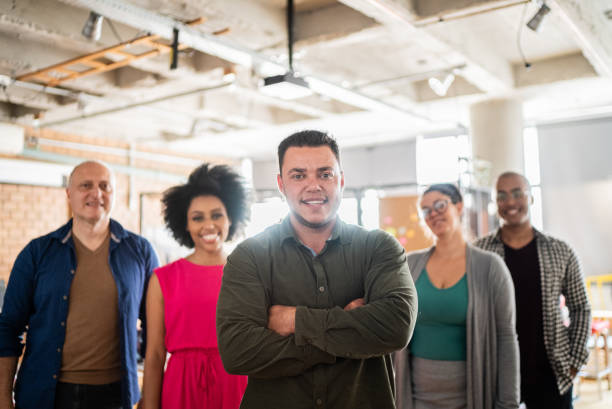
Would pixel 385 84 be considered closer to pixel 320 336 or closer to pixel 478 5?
pixel 478 5

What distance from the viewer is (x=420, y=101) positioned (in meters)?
7.51

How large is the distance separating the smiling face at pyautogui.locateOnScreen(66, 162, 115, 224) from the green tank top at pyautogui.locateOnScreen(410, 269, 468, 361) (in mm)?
1421

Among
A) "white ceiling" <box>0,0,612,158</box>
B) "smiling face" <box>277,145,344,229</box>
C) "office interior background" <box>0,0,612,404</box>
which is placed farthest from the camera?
"office interior background" <box>0,0,612,404</box>

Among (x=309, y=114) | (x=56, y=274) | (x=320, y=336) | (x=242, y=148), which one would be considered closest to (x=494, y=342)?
(x=320, y=336)

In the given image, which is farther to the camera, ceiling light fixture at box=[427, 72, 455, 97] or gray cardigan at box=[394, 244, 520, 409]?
ceiling light fixture at box=[427, 72, 455, 97]

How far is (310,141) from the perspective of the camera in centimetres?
165

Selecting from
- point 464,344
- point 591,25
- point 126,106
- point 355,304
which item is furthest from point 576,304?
point 126,106

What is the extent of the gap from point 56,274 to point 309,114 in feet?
20.7

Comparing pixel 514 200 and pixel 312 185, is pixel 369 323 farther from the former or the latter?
pixel 514 200

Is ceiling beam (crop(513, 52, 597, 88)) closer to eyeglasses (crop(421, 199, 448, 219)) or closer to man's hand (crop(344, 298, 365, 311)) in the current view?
eyeglasses (crop(421, 199, 448, 219))

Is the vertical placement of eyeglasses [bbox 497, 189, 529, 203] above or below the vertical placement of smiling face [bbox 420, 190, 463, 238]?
above

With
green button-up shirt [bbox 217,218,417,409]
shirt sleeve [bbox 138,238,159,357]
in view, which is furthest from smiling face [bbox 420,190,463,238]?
shirt sleeve [bbox 138,238,159,357]

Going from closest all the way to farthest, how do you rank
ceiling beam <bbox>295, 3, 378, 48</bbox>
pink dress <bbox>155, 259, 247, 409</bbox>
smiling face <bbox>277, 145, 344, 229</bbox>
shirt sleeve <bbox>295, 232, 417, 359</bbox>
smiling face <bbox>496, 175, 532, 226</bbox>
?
shirt sleeve <bbox>295, 232, 417, 359</bbox> < smiling face <bbox>277, 145, 344, 229</bbox> < pink dress <bbox>155, 259, 247, 409</bbox> < smiling face <bbox>496, 175, 532, 226</bbox> < ceiling beam <bbox>295, 3, 378, 48</bbox>

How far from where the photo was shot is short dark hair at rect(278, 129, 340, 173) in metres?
1.65
